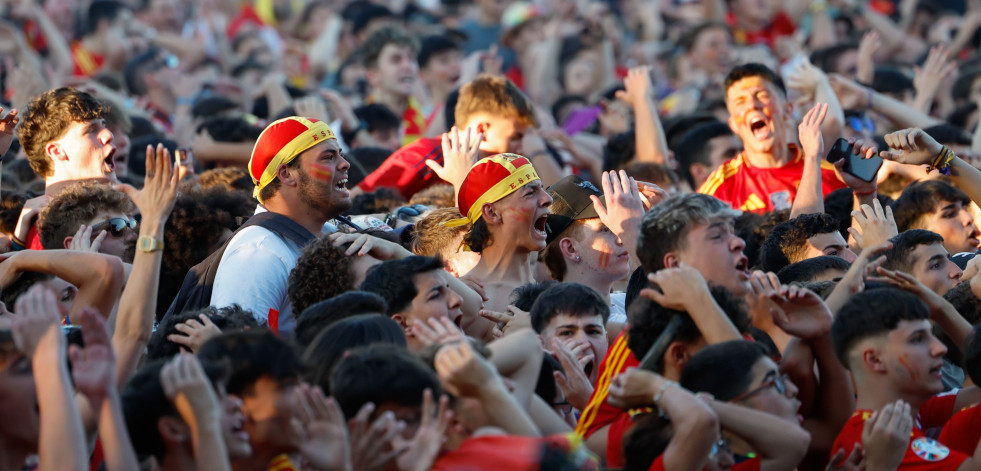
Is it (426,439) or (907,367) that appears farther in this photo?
(907,367)

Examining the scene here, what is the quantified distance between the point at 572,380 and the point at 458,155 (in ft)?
8.71

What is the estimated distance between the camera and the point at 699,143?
32.7 feet

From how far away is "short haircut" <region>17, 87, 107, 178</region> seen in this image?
7051 millimetres

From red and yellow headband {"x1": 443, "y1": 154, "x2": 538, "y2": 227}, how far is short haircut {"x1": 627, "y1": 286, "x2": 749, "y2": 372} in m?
1.97

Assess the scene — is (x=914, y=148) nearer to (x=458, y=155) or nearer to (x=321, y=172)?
(x=458, y=155)

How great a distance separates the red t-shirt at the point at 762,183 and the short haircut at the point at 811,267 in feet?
7.00

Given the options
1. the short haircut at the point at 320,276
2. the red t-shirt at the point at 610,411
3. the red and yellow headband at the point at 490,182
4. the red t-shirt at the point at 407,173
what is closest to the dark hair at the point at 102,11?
the red t-shirt at the point at 407,173

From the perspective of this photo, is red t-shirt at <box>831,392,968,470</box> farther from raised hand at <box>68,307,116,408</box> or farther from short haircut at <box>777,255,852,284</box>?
raised hand at <box>68,307,116,408</box>

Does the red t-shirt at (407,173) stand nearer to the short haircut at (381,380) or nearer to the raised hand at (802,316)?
the raised hand at (802,316)

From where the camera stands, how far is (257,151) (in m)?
6.79

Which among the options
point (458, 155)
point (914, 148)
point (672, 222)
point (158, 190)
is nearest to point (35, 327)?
point (158, 190)

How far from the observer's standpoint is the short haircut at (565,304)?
5.66 meters

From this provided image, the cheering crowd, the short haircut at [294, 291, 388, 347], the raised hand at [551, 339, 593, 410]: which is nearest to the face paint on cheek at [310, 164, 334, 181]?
the cheering crowd

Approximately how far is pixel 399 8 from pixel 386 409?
1405 centimetres
